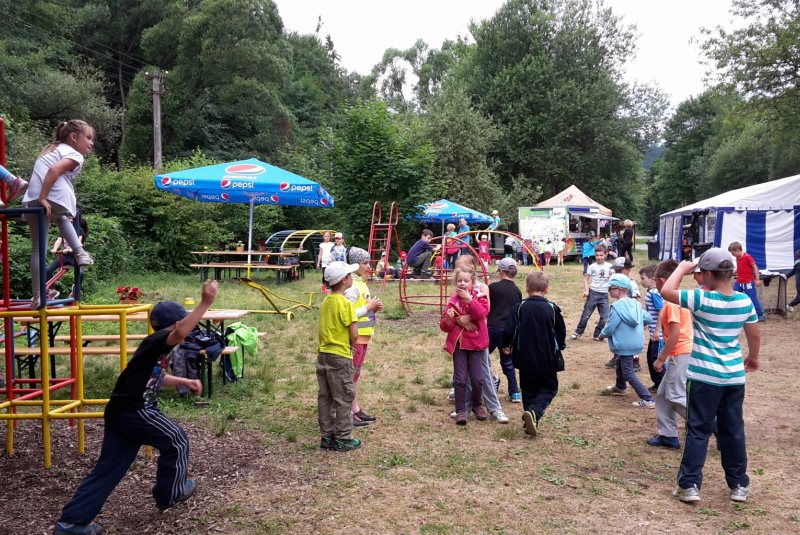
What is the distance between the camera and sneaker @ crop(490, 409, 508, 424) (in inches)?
222

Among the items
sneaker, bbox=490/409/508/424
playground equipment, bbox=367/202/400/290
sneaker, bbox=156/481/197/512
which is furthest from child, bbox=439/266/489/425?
playground equipment, bbox=367/202/400/290

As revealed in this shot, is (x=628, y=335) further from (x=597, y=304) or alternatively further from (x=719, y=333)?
(x=597, y=304)

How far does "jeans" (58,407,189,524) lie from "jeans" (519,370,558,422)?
2904mm

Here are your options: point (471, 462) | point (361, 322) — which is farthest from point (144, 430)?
point (471, 462)

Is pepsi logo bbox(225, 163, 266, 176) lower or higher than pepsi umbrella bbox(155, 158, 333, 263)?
higher

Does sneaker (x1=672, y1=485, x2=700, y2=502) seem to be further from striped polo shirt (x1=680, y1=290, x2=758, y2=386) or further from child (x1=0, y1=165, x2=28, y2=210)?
child (x1=0, y1=165, x2=28, y2=210)

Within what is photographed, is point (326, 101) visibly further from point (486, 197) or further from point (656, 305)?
point (656, 305)

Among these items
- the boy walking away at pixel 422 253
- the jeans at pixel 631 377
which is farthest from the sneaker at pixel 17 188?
the boy walking away at pixel 422 253

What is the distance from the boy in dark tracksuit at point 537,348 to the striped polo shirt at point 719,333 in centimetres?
124

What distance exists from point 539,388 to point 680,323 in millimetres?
1367

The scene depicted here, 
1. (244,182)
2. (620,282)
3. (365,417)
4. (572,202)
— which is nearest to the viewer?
(365,417)

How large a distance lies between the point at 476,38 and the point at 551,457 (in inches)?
1528

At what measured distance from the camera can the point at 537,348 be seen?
5.03 meters

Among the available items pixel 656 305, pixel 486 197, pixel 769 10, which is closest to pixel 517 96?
pixel 486 197
